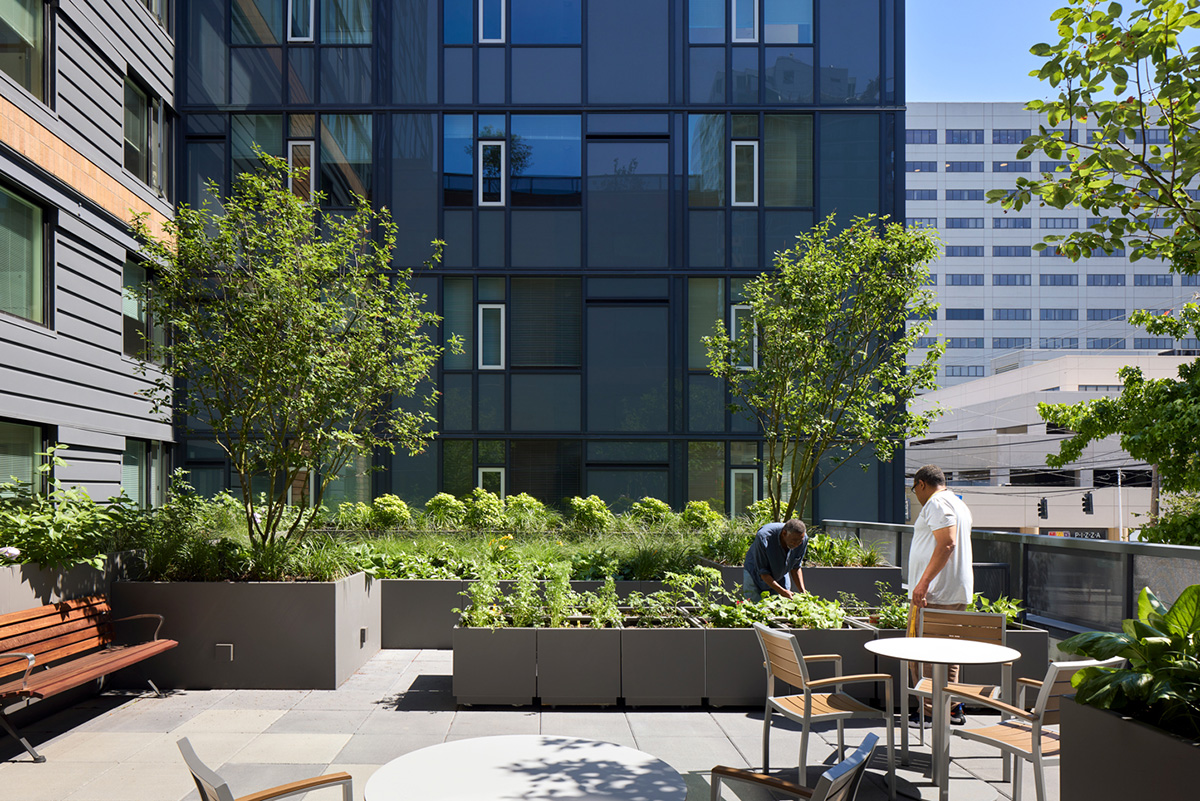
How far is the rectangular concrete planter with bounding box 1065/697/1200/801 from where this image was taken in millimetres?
2467

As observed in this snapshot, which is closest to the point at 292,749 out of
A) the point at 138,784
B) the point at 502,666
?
the point at 138,784

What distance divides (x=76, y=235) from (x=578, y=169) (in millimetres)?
8277

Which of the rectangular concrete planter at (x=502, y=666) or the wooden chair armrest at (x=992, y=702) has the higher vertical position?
the wooden chair armrest at (x=992, y=702)

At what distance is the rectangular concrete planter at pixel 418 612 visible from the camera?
955cm

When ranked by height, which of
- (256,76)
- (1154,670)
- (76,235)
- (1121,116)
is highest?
(256,76)

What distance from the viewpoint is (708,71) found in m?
15.9

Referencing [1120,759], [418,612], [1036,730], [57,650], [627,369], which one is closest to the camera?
[1120,759]

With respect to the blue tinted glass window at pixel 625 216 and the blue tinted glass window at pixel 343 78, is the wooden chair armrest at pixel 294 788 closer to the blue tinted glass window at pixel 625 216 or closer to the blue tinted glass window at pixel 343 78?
the blue tinted glass window at pixel 625 216

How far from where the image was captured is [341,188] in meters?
15.8

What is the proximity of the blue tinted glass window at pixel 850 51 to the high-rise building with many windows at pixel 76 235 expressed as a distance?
12.0 metres

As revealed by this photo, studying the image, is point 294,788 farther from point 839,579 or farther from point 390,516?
point 390,516

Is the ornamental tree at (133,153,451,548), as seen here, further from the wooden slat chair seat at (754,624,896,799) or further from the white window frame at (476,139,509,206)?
the white window frame at (476,139,509,206)

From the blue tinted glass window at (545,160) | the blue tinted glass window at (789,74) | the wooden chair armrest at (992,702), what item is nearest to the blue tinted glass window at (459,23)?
the blue tinted glass window at (545,160)

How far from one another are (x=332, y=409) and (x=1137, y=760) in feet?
24.6
